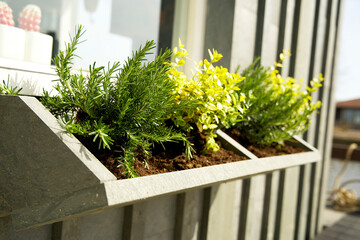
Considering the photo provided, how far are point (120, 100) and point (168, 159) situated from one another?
29cm

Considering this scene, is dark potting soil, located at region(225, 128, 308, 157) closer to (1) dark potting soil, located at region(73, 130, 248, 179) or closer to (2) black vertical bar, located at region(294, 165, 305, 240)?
(1) dark potting soil, located at region(73, 130, 248, 179)

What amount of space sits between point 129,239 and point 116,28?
1.00m

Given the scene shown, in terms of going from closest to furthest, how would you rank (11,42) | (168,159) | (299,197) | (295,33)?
(168,159) → (11,42) → (295,33) → (299,197)

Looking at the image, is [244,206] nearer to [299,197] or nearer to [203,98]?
[299,197]

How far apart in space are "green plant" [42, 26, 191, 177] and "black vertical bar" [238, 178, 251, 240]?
1.62m

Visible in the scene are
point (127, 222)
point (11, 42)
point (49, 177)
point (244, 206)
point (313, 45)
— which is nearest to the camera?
point (49, 177)

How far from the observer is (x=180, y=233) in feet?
6.47

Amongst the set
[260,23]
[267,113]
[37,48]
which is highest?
[260,23]

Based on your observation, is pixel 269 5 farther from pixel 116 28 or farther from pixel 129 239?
pixel 129 239

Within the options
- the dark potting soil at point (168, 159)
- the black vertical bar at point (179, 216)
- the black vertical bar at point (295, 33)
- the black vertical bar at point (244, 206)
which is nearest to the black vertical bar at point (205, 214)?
the black vertical bar at point (179, 216)

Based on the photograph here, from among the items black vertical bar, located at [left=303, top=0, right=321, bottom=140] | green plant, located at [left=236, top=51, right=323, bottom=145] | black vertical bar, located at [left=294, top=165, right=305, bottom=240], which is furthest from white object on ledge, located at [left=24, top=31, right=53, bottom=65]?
black vertical bar, located at [left=294, top=165, right=305, bottom=240]

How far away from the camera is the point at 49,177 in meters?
0.89

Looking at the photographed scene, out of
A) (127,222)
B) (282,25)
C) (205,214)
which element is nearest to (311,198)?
(282,25)

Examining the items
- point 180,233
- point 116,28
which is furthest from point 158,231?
point 116,28
